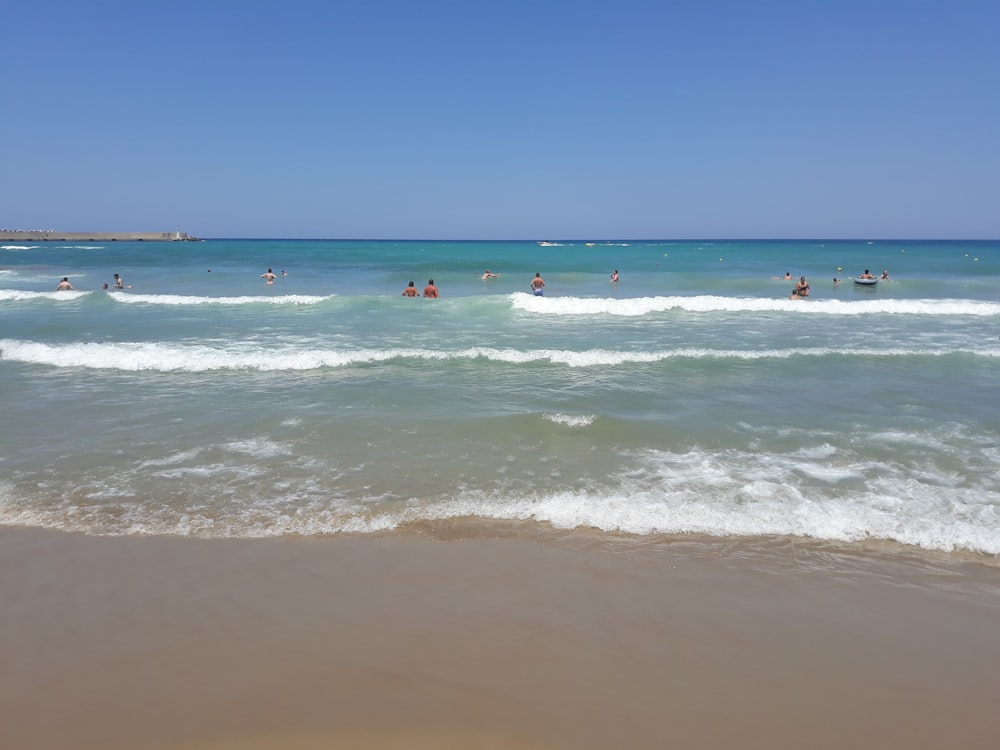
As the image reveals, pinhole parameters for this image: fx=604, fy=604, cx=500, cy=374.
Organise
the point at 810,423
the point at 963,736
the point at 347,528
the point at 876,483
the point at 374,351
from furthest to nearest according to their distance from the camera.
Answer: the point at 374,351 < the point at 810,423 < the point at 876,483 < the point at 347,528 < the point at 963,736

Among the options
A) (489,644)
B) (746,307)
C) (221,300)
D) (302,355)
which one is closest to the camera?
(489,644)

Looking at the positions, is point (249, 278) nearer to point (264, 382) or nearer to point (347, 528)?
point (264, 382)

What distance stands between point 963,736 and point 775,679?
0.92 meters

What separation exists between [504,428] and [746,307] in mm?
17602

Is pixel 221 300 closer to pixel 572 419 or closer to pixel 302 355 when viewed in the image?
pixel 302 355

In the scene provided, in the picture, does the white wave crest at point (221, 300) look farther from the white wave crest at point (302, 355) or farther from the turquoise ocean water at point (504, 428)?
the white wave crest at point (302, 355)

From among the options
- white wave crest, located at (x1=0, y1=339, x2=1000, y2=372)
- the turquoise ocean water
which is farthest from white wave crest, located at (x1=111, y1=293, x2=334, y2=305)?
white wave crest, located at (x1=0, y1=339, x2=1000, y2=372)

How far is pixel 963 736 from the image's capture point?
10.6 ft

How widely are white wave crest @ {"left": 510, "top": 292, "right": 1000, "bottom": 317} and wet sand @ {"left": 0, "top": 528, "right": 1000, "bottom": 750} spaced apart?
1715 centimetres

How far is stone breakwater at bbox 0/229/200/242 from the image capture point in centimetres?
10150

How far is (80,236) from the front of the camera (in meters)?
116

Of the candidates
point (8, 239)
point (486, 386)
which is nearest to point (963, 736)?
point (486, 386)

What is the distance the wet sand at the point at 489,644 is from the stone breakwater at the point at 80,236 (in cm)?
12221

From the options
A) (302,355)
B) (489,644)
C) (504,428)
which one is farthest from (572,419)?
(302,355)
